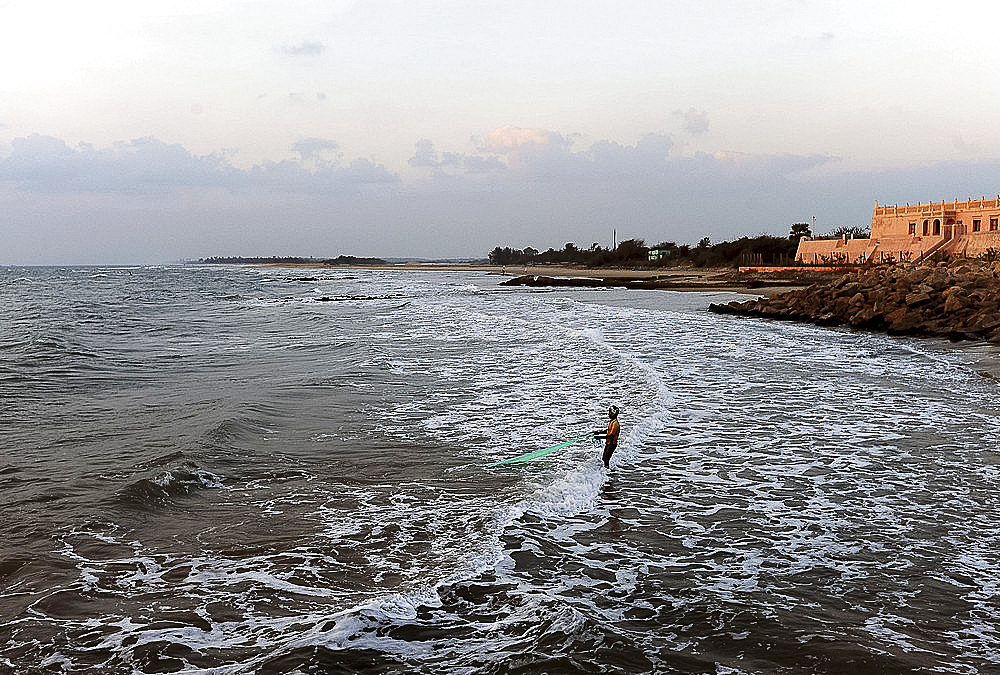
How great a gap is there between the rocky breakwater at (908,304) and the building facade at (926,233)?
27527 millimetres

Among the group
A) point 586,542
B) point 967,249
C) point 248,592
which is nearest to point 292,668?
point 248,592

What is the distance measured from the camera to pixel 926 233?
67500mm

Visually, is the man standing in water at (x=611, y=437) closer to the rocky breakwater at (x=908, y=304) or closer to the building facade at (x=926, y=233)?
the rocky breakwater at (x=908, y=304)

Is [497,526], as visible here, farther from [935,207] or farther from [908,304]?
[935,207]

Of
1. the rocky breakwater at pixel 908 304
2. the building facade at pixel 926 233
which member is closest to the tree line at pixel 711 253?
the building facade at pixel 926 233

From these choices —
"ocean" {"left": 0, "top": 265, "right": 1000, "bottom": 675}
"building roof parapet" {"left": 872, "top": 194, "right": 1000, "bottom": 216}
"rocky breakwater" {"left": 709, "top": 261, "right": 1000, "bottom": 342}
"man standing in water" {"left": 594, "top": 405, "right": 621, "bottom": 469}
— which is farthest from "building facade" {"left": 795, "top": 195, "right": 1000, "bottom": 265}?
"man standing in water" {"left": 594, "top": 405, "right": 621, "bottom": 469}

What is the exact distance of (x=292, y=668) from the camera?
485cm

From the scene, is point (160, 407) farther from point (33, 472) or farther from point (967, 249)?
point (967, 249)

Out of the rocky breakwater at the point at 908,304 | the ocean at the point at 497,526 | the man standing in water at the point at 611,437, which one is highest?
the rocky breakwater at the point at 908,304

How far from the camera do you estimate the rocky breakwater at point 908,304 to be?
26.0 metres

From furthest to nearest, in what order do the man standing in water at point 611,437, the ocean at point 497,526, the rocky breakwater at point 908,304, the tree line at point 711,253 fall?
the tree line at point 711,253 < the rocky breakwater at point 908,304 < the man standing in water at point 611,437 < the ocean at point 497,526

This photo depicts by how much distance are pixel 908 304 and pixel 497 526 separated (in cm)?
2804

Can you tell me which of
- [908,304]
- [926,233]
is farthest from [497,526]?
[926,233]

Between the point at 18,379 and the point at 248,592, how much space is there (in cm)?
1492
